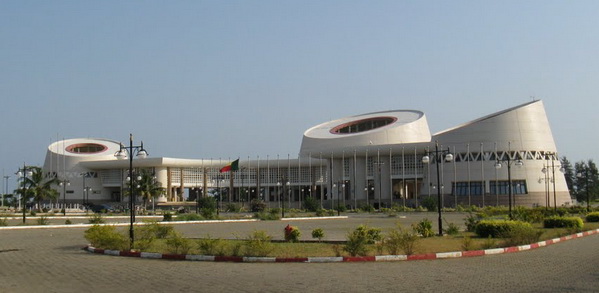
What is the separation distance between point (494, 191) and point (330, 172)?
23282mm

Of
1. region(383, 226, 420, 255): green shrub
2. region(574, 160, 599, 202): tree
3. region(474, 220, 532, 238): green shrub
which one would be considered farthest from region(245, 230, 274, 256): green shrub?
region(574, 160, 599, 202): tree

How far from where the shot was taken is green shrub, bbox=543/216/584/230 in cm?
3027

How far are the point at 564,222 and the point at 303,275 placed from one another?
825 inches

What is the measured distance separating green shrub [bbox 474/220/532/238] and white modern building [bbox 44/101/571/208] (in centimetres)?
3694

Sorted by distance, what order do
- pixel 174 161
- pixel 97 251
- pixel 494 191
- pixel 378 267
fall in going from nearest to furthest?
pixel 378 267 < pixel 97 251 < pixel 494 191 < pixel 174 161

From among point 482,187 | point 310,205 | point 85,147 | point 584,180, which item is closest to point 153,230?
point 310,205

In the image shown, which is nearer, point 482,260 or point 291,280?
point 291,280

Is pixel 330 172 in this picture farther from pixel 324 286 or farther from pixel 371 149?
pixel 324 286

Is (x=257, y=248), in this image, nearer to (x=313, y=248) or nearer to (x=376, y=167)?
(x=313, y=248)

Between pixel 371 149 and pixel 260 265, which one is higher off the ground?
pixel 371 149

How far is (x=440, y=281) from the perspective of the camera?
12.8m

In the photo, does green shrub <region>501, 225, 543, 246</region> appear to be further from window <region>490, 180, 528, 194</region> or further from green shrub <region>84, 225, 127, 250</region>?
window <region>490, 180, 528, 194</region>

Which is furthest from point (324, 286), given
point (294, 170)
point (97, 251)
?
point (294, 170)

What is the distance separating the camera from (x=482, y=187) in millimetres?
79000
